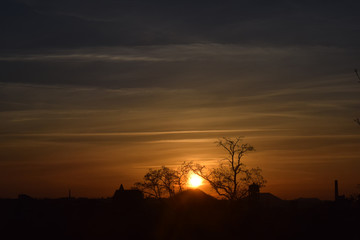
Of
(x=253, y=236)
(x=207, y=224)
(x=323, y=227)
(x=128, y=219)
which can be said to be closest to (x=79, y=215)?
(x=128, y=219)

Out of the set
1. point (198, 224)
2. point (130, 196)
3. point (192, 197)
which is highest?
point (130, 196)

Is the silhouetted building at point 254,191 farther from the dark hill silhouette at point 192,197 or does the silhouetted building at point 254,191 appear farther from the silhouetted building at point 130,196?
the silhouetted building at point 130,196

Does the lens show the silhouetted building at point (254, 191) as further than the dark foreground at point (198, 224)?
Yes

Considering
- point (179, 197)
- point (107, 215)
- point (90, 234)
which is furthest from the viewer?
point (179, 197)

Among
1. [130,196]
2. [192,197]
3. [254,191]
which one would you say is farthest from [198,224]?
[130,196]

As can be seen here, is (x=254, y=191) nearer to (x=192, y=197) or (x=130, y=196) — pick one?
(x=192, y=197)

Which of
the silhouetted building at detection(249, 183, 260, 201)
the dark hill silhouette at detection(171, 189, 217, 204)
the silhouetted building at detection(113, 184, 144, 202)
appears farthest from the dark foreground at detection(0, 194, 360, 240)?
the silhouetted building at detection(113, 184, 144, 202)

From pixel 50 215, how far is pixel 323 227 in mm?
28967

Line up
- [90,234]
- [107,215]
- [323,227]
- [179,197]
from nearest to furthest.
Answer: [323,227] → [90,234] → [107,215] → [179,197]

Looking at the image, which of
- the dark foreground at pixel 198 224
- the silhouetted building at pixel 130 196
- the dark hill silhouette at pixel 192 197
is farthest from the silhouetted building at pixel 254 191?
the silhouetted building at pixel 130 196

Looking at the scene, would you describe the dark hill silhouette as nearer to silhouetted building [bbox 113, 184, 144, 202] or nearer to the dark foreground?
the dark foreground

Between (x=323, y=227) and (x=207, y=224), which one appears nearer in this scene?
(x=323, y=227)

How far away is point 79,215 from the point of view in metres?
54.3

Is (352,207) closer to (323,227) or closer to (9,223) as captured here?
(323,227)
